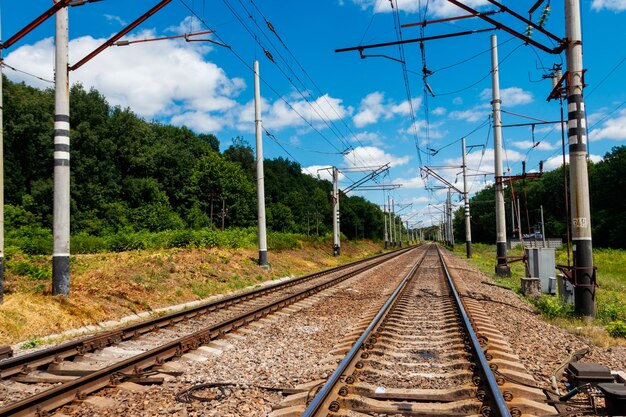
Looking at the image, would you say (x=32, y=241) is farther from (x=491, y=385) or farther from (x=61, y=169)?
(x=491, y=385)

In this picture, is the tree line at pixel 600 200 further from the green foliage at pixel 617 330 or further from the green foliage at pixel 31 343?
the green foliage at pixel 31 343

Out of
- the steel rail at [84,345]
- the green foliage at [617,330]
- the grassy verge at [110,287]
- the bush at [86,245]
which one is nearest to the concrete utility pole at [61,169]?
the grassy verge at [110,287]

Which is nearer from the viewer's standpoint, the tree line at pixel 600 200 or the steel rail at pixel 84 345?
the steel rail at pixel 84 345

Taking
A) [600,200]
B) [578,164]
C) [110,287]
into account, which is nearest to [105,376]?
[110,287]

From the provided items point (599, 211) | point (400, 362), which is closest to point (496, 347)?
point (400, 362)

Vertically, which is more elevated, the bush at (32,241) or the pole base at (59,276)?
the bush at (32,241)

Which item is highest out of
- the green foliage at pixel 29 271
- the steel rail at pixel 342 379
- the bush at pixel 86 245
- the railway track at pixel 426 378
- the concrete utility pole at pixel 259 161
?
the concrete utility pole at pixel 259 161

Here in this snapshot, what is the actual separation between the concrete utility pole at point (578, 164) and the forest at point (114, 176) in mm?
28028

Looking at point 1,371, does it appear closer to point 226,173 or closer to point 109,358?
point 109,358

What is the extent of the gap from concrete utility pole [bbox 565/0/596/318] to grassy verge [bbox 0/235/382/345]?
Result: 36.0 feet

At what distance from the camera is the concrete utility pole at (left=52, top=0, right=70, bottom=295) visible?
11891 mm

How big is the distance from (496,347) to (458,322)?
2.28m

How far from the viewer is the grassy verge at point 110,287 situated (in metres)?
10.3

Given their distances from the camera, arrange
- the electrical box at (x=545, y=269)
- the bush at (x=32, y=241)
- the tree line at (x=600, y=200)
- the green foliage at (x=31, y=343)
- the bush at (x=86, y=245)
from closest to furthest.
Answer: the green foliage at (x=31, y=343), the electrical box at (x=545, y=269), the bush at (x=32, y=241), the bush at (x=86, y=245), the tree line at (x=600, y=200)
